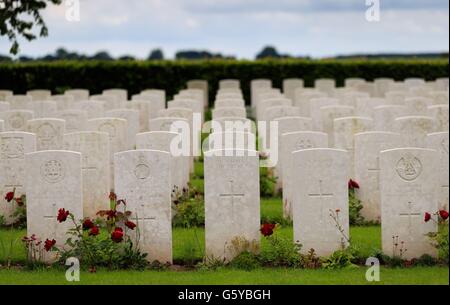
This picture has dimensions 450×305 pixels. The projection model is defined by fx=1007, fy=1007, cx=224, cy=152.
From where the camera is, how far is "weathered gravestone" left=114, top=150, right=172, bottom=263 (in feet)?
36.2

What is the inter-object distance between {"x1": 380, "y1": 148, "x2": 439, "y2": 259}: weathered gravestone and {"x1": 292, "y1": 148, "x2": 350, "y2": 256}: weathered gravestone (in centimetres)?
48

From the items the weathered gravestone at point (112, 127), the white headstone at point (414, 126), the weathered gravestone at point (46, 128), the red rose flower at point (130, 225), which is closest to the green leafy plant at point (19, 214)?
the weathered gravestone at point (46, 128)

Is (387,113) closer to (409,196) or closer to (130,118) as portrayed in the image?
(130,118)

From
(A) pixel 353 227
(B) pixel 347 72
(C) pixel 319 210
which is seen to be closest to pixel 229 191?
(C) pixel 319 210

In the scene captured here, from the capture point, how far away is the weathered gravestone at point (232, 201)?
11.1 metres

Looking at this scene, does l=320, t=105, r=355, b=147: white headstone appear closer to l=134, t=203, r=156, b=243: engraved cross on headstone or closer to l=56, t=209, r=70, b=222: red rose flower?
l=134, t=203, r=156, b=243: engraved cross on headstone

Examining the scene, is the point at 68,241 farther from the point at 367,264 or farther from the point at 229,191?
the point at 367,264

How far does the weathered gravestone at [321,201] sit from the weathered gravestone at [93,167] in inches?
116

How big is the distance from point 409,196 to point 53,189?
3.93m

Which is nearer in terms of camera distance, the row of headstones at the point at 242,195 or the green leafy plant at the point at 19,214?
the row of headstones at the point at 242,195

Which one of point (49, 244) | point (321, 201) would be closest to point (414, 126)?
point (321, 201)

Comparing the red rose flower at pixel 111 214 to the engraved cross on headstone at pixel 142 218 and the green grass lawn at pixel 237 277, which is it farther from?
the green grass lawn at pixel 237 277

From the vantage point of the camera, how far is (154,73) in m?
A: 29.3

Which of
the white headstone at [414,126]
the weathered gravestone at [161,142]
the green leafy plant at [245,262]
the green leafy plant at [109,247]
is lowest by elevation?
the green leafy plant at [245,262]
